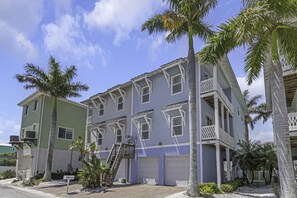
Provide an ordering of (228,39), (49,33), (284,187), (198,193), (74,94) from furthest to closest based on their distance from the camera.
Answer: (74,94), (49,33), (198,193), (228,39), (284,187)

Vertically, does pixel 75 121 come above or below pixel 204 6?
below

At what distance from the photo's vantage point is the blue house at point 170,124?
65.6ft

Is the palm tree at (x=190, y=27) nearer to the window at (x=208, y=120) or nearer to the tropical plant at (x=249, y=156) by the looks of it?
the window at (x=208, y=120)

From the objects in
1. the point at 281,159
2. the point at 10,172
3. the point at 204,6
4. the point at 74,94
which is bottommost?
the point at 10,172

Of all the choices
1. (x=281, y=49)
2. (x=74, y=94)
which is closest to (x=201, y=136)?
(x=281, y=49)

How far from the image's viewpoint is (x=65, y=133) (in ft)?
119

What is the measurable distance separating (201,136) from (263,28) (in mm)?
9575

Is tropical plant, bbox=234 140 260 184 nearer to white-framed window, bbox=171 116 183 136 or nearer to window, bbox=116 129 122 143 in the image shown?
white-framed window, bbox=171 116 183 136

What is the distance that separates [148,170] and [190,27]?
1259 centimetres

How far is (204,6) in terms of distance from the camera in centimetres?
1716

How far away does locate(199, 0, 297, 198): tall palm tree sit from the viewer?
10.6 meters

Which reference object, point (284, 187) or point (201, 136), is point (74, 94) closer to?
point (201, 136)

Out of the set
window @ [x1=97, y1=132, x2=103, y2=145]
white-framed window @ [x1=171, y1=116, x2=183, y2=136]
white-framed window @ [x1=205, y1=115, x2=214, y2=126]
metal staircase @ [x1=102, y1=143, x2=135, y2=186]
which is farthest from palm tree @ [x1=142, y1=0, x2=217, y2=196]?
window @ [x1=97, y1=132, x2=103, y2=145]

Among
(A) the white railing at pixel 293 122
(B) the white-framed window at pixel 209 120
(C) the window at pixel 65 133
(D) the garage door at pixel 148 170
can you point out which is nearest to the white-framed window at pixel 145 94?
(D) the garage door at pixel 148 170
